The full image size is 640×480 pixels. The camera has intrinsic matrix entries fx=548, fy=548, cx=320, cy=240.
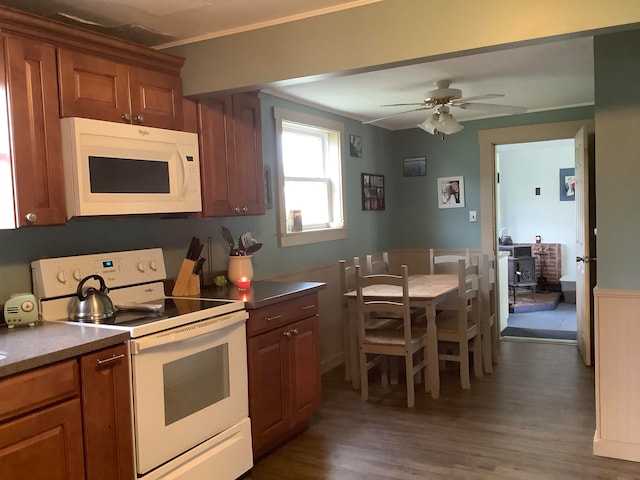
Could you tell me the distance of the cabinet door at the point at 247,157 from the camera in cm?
325

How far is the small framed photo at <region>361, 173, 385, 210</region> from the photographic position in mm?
5441

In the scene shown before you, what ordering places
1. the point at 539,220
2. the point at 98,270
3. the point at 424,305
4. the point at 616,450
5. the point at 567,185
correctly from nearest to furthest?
the point at 98,270, the point at 616,450, the point at 424,305, the point at 567,185, the point at 539,220

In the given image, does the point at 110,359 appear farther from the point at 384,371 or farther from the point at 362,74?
the point at 384,371

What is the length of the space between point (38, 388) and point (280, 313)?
1426 mm

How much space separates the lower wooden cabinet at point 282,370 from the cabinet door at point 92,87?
3.93 ft

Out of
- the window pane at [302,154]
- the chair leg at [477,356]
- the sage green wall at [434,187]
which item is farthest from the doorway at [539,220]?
the window pane at [302,154]

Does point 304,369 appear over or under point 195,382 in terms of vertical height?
under

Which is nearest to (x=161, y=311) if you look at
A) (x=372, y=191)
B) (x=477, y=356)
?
(x=477, y=356)

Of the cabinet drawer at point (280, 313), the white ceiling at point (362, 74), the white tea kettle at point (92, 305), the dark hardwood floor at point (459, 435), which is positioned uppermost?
the white ceiling at point (362, 74)

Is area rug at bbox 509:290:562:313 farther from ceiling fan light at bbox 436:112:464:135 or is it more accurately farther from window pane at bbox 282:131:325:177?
ceiling fan light at bbox 436:112:464:135

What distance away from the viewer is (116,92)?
8.42ft

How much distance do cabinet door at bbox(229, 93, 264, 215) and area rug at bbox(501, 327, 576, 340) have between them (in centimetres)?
346

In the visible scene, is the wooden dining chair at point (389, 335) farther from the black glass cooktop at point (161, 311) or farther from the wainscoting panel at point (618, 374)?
the black glass cooktop at point (161, 311)

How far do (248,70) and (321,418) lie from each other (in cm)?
221
